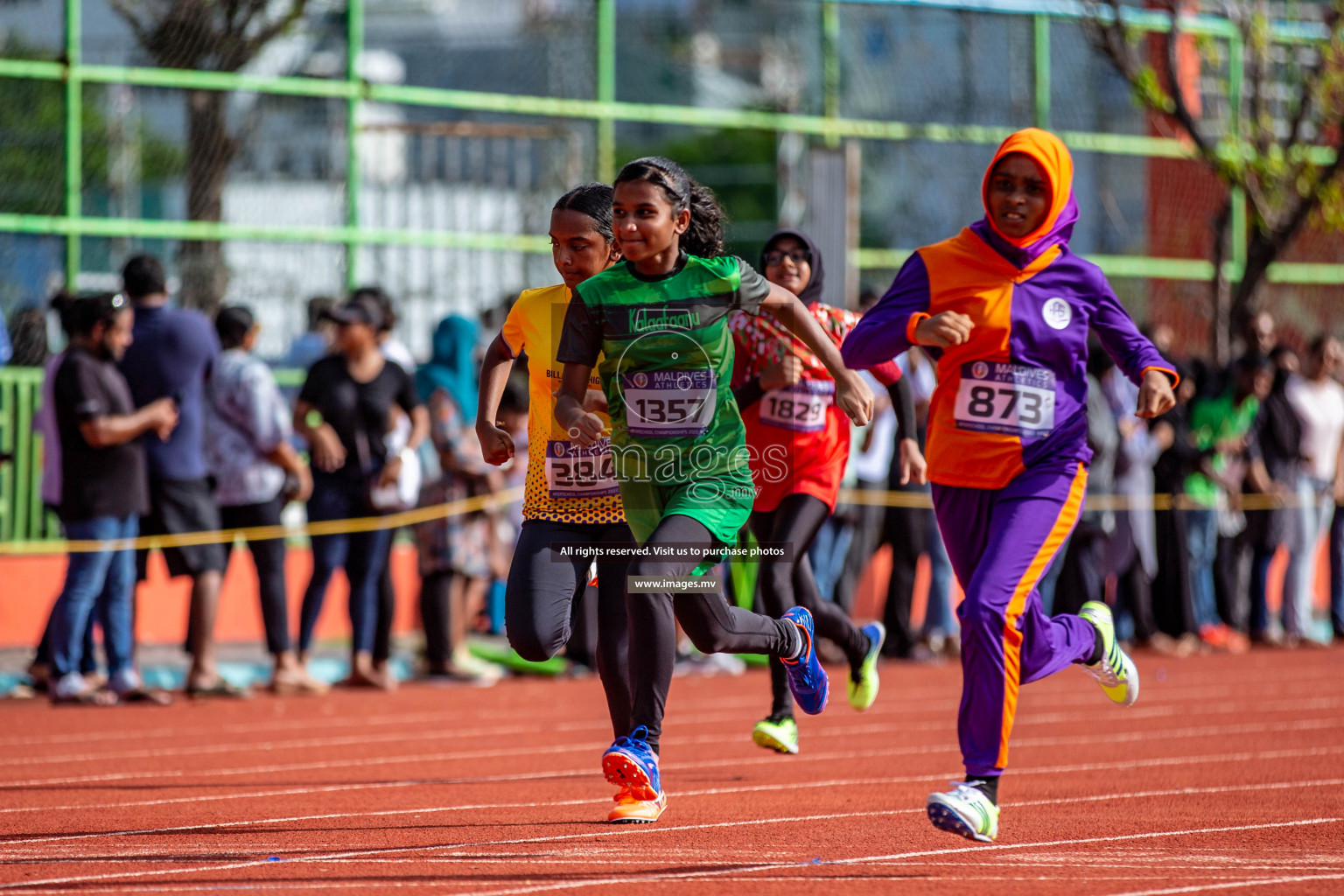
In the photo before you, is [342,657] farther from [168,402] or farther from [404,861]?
[404,861]

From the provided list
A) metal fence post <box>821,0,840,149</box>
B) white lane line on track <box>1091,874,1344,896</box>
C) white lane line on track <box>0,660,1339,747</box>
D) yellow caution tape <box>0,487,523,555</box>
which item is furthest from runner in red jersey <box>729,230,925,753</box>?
metal fence post <box>821,0,840,149</box>

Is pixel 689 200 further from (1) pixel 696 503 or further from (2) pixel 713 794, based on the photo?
(2) pixel 713 794

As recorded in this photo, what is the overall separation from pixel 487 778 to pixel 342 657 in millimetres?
5911

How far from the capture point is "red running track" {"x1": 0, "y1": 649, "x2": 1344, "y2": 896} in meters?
5.45

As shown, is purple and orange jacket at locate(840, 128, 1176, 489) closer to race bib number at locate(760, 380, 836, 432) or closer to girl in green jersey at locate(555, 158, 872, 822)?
girl in green jersey at locate(555, 158, 872, 822)

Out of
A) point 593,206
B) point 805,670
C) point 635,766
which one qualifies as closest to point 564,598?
point 635,766

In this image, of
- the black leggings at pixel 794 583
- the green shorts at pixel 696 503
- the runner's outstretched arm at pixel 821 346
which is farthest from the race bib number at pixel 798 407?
the green shorts at pixel 696 503

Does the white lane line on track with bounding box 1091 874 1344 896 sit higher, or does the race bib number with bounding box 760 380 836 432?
the race bib number with bounding box 760 380 836 432

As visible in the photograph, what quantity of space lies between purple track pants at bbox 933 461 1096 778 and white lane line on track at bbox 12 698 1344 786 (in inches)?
134

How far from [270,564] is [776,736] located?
4.80 m

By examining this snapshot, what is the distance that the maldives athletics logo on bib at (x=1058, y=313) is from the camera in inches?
242

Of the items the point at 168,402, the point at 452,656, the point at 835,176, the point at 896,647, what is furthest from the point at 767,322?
the point at 835,176

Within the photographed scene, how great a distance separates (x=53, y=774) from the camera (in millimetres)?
8398

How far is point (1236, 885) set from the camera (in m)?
5.21
